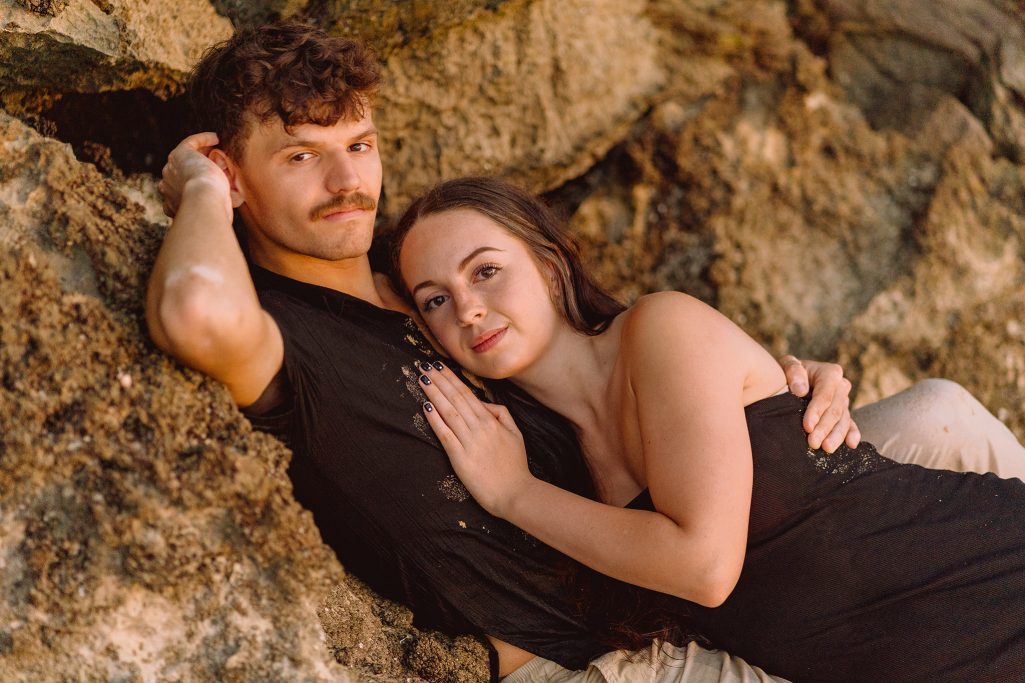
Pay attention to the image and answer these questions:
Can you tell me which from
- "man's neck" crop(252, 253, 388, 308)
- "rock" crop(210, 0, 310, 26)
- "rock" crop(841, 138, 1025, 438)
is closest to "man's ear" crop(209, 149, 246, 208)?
"man's neck" crop(252, 253, 388, 308)

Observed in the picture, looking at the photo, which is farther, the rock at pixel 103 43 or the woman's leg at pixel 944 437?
the woman's leg at pixel 944 437

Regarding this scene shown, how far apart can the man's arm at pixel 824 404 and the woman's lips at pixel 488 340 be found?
0.90m

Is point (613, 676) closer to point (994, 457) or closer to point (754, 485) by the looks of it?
point (754, 485)

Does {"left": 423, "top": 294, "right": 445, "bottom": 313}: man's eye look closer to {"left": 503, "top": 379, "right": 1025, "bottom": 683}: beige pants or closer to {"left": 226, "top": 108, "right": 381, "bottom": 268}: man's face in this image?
{"left": 226, "top": 108, "right": 381, "bottom": 268}: man's face

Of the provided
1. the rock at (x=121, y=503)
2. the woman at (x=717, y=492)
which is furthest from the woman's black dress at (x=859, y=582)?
the rock at (x=121, y=503)

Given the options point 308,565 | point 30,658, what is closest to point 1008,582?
point 308,565

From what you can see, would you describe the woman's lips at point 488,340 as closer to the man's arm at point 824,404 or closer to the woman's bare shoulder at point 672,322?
the woman's bare shoulder at point 672,322

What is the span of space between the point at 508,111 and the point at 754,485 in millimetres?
2068

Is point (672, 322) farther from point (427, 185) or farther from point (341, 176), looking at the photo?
point (427, 185)

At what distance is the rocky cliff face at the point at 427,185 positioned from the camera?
2.08m

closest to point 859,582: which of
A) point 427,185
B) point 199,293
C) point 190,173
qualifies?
point 199,293

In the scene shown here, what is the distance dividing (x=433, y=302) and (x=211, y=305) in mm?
928

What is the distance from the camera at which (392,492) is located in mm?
2529

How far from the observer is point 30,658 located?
2.01 m
